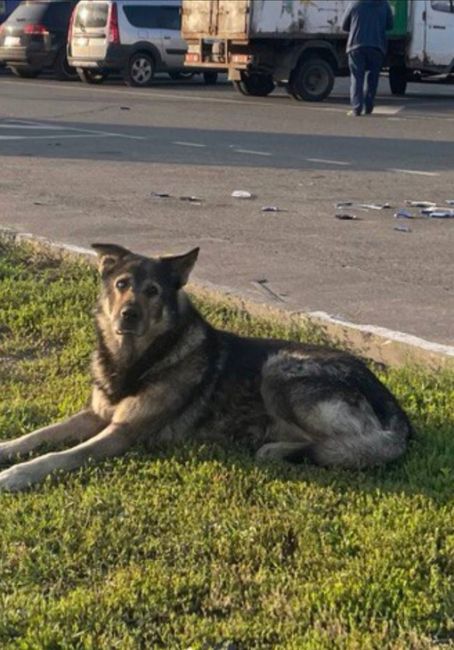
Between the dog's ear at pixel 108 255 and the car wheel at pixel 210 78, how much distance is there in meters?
28.4

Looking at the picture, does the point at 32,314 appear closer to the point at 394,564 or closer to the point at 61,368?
the point at 61,368

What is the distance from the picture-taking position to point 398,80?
29766 millimetres

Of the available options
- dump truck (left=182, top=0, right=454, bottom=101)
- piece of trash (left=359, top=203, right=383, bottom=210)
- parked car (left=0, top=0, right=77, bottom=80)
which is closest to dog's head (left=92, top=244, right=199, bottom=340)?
piece of trash (left=359, top=203, right=383, bottom=210)

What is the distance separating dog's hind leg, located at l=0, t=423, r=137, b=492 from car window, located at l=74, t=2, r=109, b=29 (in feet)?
85.4

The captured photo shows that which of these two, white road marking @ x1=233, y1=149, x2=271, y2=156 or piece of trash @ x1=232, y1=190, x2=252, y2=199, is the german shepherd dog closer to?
piece of trash @ x1=232, y1=190, x2=252, y2=199

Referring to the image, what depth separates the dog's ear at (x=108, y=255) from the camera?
19.8ft

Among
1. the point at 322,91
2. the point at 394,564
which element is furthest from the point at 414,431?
the point at 322,91

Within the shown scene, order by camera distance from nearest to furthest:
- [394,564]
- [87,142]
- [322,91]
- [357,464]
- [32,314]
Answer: [394,564] < [357,464] < [32,314] < [87,142] < [322,91]

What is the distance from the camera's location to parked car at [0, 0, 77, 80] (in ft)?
109

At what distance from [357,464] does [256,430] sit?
548 mm

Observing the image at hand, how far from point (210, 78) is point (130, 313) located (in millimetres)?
29084

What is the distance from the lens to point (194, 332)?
6.06m

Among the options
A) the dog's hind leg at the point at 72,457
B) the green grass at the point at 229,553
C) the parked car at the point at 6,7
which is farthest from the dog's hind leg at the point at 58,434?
the parked car at the point at 6,7

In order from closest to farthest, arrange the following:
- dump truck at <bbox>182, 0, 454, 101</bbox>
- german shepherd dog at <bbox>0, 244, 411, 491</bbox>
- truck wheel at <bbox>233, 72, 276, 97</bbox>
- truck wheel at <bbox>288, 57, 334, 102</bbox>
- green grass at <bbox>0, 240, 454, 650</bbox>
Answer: green grass at <bbox>0, 240, 454, 650</bbox>, german shepherd dog at <bbox>0, 244, 411, 491</bbox>, dump truck at <bbox>182, 0, 454, 101</bbox>, truck wheel at <bbox>288, 57, 334, 102</bbox>, truck wheel at <bbox>233, 72, 276, 97</bbox>
